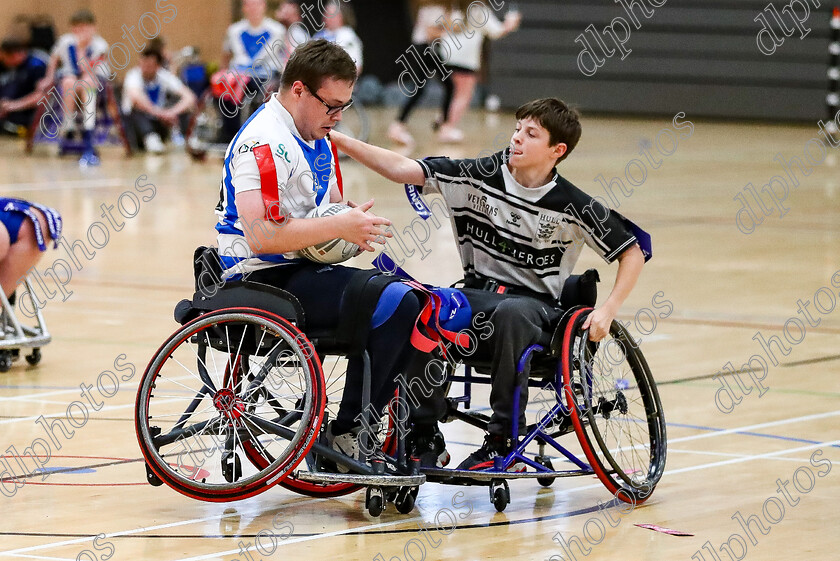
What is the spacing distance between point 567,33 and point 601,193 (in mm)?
11614

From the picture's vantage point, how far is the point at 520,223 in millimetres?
4078

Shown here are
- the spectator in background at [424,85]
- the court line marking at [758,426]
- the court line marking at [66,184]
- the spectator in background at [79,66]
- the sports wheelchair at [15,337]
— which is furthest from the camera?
the spectator in background at [424,85]

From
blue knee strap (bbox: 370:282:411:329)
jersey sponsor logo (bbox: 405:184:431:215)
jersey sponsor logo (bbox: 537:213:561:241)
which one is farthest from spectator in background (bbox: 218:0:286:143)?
blue knee strap (bbox: 370:282:411:329)

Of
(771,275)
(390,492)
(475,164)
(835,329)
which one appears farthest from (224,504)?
(771,275)

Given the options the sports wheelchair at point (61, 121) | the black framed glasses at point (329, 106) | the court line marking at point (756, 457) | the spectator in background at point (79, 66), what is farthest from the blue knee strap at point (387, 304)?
the sports wheelchair at point (61, 121)

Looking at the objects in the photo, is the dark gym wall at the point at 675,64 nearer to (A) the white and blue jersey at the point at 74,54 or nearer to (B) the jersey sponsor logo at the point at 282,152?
(A) the white and blue jersey at the point at 74,54

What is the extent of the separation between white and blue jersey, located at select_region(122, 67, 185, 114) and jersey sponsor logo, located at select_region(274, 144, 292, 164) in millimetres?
11981

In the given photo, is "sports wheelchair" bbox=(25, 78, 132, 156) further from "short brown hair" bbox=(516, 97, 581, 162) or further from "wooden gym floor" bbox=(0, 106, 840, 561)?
"short brown hair" bbox=(516, 97, 581, 162)

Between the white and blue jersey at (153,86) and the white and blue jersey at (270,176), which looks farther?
the white and blue jersey at (153,86)

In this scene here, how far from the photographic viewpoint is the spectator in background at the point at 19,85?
16.4 m

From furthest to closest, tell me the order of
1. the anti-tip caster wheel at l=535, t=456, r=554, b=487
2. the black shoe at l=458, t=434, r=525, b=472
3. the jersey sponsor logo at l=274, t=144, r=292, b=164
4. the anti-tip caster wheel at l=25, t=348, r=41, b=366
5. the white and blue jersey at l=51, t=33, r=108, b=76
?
the white and blue jersey at l=51, t=33, r=108, b=76 → the anti-tip caster wheel at l=25, t=348, r=41, b=366 → the anti-tip caster wheel at l=535, t=456, r=554, b=487 → the black shoe at l=458, t=434, r=525, b=472 → the jersey sponsor logo at l=274, t=144, r=292, b=164

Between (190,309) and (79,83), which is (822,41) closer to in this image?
(79,83)

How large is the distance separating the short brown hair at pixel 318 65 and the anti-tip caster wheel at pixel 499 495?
46.8 inches

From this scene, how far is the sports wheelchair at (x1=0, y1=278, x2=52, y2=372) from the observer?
553 cm
